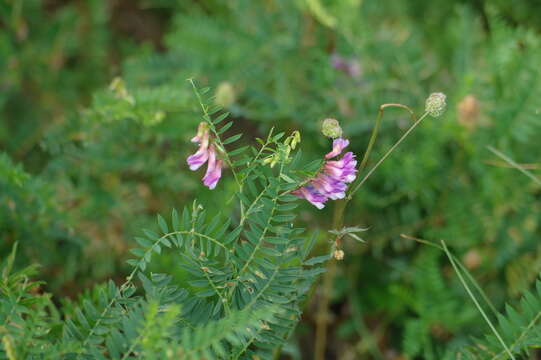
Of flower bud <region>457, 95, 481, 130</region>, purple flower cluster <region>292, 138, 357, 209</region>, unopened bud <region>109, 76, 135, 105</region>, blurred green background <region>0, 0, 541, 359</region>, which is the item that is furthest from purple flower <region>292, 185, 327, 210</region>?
flower bud <region>457, 95, 481, 130</region>

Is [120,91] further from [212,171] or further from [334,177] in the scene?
[334,177]

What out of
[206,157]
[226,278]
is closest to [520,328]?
[226,278]

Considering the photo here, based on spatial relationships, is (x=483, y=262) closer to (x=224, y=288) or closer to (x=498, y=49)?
(x=498, y=49)

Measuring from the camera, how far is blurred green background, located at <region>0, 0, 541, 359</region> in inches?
67.7

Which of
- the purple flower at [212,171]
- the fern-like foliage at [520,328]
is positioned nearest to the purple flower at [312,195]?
the purple flower at [212,171]

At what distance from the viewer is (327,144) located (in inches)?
77.5

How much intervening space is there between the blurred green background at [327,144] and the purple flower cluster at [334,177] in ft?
2.13

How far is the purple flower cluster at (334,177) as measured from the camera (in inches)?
38.7

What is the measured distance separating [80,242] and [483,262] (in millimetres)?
1235

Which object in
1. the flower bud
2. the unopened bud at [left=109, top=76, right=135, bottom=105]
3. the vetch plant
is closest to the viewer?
the vetch plant

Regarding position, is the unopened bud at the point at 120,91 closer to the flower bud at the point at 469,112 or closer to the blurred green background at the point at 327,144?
the blurred green background at the point at 327,144

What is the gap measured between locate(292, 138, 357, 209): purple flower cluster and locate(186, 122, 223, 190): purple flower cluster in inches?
6.6

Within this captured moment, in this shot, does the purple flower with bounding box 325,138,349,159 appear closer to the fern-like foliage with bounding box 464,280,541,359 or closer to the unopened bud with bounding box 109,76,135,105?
the fern-like foliage with bounding box 464,280,541,359

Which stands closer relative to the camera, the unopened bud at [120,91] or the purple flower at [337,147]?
the purple flower at [337,147]
